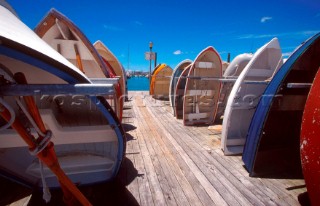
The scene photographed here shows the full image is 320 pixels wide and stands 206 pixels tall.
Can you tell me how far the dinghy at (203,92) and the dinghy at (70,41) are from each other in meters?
3.57

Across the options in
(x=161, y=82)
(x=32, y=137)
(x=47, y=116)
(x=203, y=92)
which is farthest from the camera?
(x=161, y=82)

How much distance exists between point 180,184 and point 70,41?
590cm

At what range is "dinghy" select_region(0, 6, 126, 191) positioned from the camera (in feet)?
5.55

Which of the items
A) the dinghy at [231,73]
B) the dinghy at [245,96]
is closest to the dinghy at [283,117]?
the dinghy at [245,96]

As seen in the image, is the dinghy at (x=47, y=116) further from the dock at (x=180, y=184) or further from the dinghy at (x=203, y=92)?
the dinghy at (x=203, y=92)

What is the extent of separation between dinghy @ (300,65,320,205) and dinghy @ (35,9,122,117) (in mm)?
4079

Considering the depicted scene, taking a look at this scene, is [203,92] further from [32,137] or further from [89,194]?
[32,137]

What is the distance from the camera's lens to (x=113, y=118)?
284 centimetres

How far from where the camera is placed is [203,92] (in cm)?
851

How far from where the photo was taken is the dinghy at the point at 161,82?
Answer: 16625mm

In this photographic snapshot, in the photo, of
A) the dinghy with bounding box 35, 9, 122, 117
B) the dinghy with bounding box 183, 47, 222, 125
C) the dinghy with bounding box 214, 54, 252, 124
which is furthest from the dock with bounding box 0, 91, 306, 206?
the dinghy with bounding box 214, 54, 252, 124

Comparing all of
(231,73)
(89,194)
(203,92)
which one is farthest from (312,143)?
(231,73)

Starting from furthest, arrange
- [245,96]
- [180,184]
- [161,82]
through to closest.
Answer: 1. [161,82]
2. [245,96]
3. [180,184]

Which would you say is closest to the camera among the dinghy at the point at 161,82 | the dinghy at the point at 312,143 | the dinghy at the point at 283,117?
the dinghy at the point at 312,143
